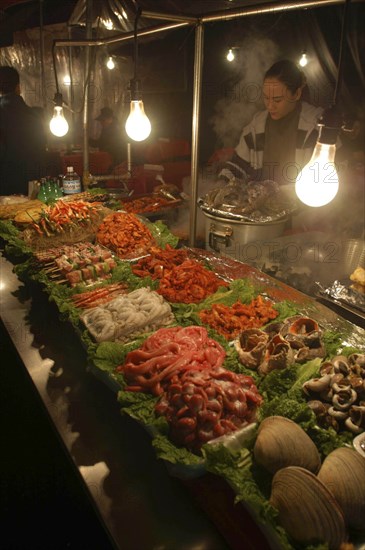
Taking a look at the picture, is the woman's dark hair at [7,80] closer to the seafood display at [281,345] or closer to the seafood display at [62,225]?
the seafood display at [62,225]

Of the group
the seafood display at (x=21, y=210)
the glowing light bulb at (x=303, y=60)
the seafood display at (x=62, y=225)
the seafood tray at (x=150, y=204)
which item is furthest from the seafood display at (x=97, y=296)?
the glowing light bulb at (x=303, y=60)

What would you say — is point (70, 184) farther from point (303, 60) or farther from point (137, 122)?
point (303, 60)

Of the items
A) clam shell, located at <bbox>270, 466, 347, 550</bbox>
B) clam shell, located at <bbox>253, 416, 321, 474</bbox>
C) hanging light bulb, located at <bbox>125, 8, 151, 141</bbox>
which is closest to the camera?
clam shell, located at <bbox>270, 466, 347, 550</bbox>

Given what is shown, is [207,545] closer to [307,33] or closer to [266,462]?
[266,462]

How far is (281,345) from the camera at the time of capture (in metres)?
2.47

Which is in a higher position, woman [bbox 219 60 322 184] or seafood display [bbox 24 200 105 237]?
woman [bbox 219 60 322 184]

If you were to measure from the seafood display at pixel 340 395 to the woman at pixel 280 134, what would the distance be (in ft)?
10.5

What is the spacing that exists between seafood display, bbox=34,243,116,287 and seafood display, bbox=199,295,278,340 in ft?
3.79

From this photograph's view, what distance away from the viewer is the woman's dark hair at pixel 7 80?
6.71 metres

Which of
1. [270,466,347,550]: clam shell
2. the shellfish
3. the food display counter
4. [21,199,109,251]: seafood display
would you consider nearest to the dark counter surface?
the food display counter

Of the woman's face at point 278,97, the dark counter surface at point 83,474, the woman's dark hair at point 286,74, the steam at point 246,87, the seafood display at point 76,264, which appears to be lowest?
the dark counter surface at point 83,474

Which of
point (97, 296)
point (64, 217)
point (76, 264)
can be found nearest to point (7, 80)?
point (64, 217)

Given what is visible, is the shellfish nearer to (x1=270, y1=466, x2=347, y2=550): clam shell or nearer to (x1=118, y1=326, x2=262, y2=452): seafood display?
(x1=118, y1=326, x2=262, y2=452): seafood display

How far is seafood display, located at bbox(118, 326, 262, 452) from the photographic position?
6.49ft
